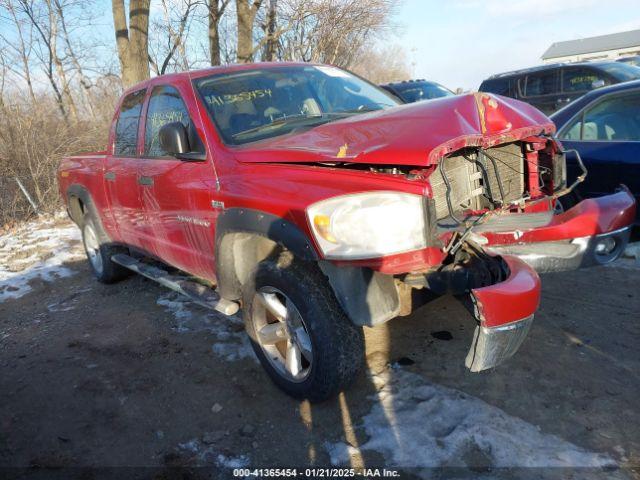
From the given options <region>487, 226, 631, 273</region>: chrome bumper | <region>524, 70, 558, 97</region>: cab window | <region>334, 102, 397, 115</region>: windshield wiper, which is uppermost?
<region>334, 102, 397, 115</region>: windshield wiper

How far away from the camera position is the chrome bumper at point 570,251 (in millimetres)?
2504

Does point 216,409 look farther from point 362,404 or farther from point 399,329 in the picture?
point 399,329

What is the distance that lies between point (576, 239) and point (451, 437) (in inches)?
48.8

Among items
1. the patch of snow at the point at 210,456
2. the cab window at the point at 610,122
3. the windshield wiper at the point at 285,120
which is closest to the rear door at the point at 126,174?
the windshield wiper at the point at 285,120

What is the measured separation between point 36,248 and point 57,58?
21942 millimetres

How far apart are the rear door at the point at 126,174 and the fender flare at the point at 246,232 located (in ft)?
4.44

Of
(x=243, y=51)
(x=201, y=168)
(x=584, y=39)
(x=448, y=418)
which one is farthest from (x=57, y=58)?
(x=584, y=39)

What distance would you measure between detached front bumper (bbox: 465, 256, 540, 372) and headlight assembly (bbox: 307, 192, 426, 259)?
0.39 metres

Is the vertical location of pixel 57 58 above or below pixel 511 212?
above

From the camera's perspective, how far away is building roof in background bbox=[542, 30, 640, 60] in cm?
5253

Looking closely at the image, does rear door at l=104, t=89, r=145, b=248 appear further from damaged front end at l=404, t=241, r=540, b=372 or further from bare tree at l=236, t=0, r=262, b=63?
bare tree at l=236, t=0, r=262, b=63

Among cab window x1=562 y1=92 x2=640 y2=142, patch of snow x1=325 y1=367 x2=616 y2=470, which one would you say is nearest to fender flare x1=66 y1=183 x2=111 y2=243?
patch of snow x1=325 y1=367 x2=616 y2=470

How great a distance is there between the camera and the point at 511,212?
2803 mm

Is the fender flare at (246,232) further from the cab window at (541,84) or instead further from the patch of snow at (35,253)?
the cab window at (541,84)
